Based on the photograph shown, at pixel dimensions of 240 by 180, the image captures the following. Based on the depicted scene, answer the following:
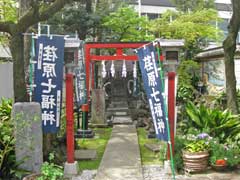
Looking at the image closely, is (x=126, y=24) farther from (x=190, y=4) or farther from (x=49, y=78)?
(x=49, y=78)

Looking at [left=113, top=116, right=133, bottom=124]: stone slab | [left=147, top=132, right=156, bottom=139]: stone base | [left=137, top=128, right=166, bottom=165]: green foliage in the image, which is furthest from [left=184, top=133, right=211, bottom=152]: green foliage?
[left=113, top=116, right=133, bottom=124]: stone slab

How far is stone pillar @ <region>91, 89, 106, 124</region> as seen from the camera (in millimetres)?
13875

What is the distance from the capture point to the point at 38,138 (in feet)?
21.0

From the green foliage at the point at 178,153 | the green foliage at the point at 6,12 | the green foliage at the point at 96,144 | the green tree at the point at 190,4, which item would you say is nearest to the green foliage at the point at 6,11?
the green foliage at the point at 6,12

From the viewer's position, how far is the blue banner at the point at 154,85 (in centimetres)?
668

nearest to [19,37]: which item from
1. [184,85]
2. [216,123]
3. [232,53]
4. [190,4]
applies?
[216,123]

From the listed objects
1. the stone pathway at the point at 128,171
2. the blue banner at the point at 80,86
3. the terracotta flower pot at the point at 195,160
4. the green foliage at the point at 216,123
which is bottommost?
the stone pathway at the point at 128,171

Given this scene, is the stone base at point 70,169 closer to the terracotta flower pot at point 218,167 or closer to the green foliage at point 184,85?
the terracotta flower pot at point 218,167

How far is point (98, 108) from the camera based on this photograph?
548 inches

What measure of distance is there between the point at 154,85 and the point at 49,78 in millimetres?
2012

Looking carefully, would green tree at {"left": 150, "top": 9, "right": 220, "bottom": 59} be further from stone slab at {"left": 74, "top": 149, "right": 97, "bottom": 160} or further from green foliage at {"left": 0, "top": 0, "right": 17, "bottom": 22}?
stone slab at {"left": 74, "top": 149, "right": 97, "bottom": 160}

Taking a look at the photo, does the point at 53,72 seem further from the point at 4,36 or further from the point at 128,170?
the point at 4,36

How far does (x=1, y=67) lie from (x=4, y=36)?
2.31 meters

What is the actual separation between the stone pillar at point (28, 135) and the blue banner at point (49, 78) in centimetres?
49
